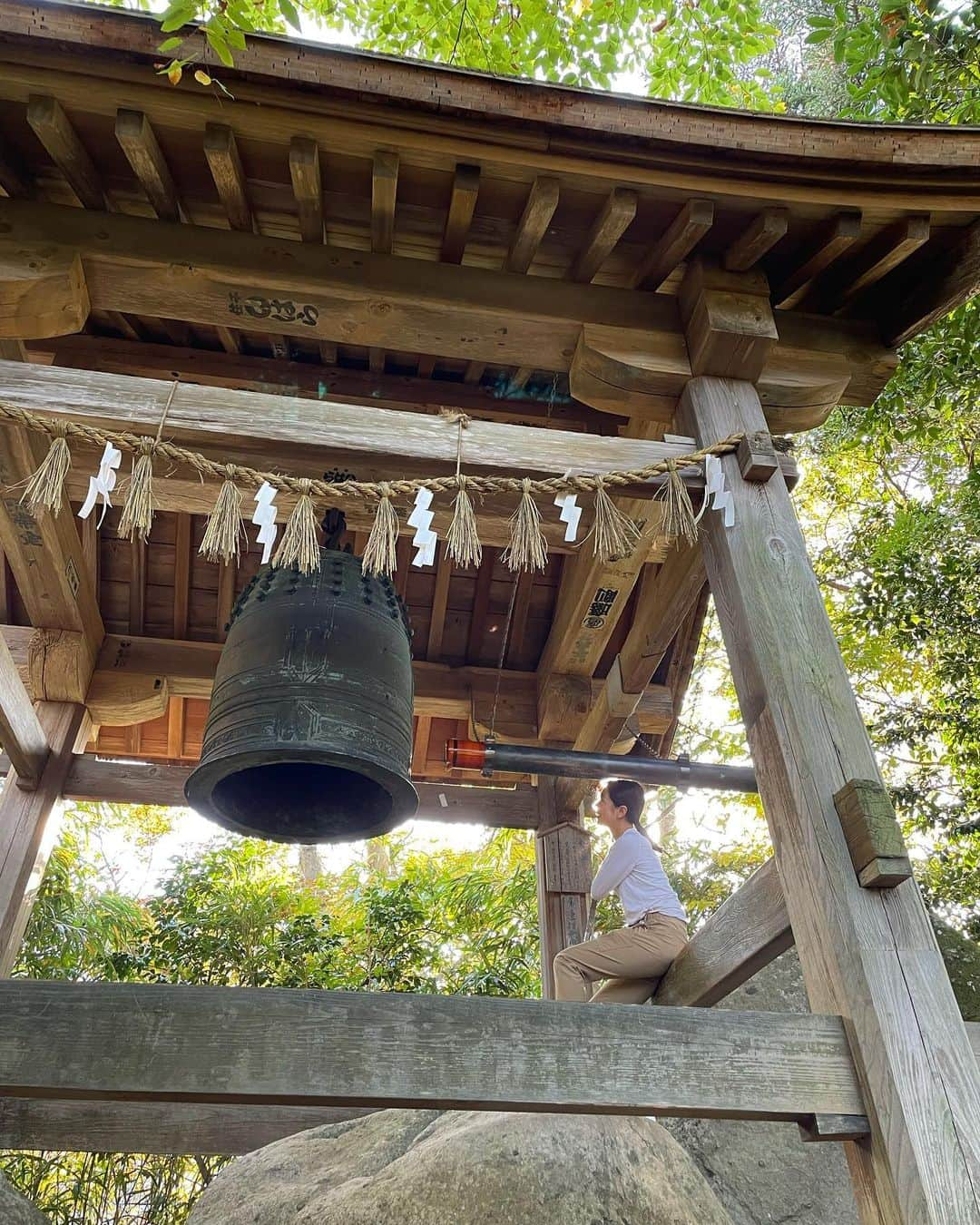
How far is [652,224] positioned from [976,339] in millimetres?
2599

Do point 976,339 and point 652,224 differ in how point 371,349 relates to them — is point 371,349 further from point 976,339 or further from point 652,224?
point 976,339

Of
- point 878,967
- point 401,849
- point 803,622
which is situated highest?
point 401,849

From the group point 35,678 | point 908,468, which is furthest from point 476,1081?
point 908,468

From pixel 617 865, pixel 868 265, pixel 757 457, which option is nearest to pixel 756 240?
pixel 868 265

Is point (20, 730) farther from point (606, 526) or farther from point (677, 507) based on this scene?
point (677, 507)

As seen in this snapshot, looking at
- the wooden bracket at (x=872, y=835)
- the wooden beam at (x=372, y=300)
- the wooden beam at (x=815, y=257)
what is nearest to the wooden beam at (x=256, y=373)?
the wooden beam at (x=372, y=300)

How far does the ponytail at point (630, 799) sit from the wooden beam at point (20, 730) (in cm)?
253

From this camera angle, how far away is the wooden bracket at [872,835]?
171cm

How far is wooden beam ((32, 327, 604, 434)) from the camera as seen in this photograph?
3281 mm

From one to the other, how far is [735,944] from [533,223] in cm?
218

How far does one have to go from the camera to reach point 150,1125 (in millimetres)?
3258

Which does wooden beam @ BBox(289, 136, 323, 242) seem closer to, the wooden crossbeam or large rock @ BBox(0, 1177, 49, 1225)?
the wooden crossbeam

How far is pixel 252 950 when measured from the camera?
22.9 ft

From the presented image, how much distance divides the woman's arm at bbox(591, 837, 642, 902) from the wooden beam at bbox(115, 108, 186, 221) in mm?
2761
